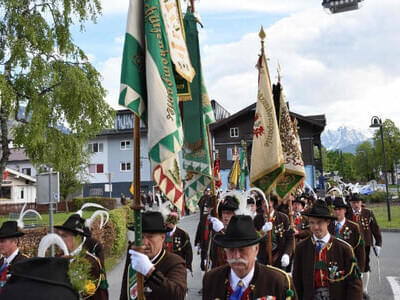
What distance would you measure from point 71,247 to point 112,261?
9.50 meters

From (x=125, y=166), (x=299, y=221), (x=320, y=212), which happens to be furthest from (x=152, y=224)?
(x=125, y=166)

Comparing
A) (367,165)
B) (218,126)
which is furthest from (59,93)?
(367,165)

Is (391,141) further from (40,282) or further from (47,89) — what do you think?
(40,282)

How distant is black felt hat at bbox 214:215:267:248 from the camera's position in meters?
3.54

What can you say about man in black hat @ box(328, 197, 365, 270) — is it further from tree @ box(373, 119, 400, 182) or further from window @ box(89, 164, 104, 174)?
tree @ box(373, 119, 400, 182)

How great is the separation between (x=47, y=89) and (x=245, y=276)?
14.0 metres

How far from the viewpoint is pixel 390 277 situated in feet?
36.3

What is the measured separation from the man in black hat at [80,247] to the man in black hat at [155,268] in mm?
430

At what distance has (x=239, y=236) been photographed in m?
3.60

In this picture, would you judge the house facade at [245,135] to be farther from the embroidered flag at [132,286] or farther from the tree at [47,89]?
the embroidered flag at [132,286]

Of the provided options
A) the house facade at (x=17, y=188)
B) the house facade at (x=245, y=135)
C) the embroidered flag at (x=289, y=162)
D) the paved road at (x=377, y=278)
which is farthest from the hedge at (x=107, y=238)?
the house facade at (x=245, y=135)

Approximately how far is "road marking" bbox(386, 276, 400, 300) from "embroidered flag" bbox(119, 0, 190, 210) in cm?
710

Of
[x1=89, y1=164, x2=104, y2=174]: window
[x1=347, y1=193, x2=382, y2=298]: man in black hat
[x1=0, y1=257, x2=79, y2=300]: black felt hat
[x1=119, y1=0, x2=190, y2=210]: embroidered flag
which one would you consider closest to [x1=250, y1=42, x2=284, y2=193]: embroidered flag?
[x1=119, y1=0, x2=190, y2=210]: embroidered flag

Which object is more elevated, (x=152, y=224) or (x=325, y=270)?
(x=152, y=224)
